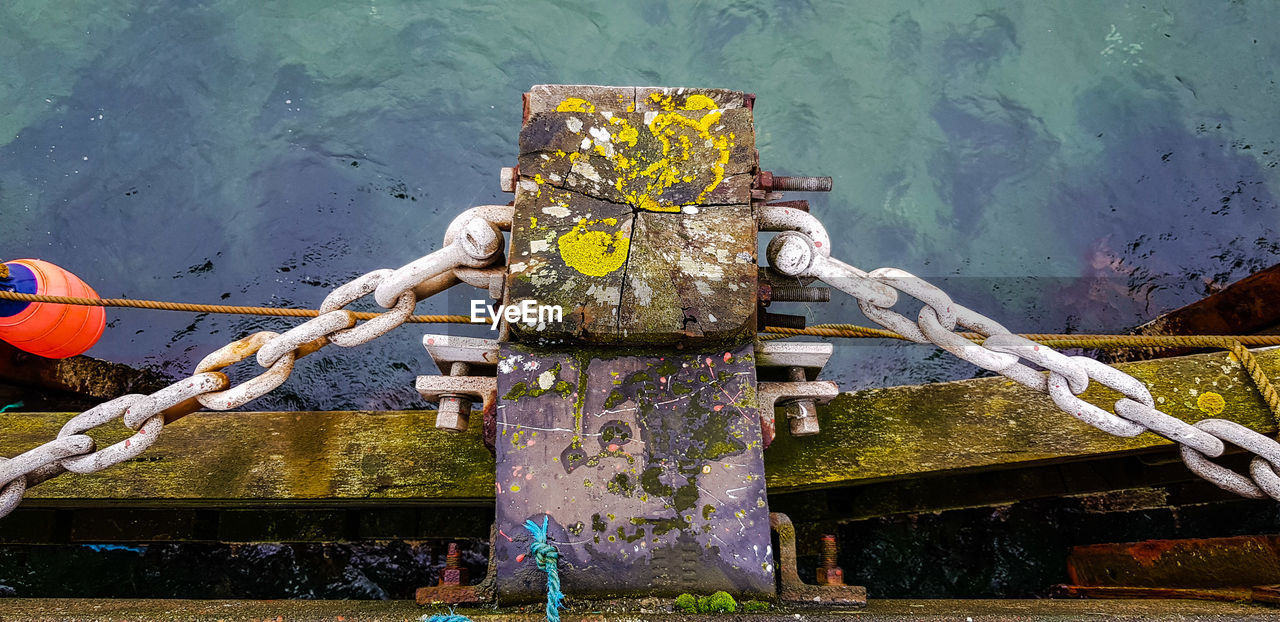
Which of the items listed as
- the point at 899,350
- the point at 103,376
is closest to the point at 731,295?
the point at 899,350

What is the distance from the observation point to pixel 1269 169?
15.4 feet

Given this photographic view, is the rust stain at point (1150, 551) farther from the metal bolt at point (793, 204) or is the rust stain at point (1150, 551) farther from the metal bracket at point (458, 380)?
the metal bracket at point (458, 380)

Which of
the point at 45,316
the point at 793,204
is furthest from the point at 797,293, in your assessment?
the point at 45,316

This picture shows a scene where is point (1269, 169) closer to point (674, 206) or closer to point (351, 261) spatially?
point (674, 206)

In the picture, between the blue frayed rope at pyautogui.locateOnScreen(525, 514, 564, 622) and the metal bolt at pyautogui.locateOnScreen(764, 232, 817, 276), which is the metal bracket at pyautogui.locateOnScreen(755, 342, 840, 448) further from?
the blue frayed rope at pyautogui.locateOnScreen(525, 514, 564, 622)

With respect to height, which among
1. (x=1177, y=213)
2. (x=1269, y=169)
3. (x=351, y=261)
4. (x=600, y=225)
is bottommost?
(x=600, y=225)

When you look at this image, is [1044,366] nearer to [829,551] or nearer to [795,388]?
[795,388]

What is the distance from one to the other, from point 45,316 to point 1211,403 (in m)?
5.67

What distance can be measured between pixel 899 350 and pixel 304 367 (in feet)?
13.8

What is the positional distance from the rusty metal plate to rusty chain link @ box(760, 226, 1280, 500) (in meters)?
0.49

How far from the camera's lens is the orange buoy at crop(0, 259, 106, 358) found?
336 cm

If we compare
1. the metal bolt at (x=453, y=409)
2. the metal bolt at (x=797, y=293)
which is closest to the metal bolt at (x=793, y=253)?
the metal bolt at (x=797, y=293)

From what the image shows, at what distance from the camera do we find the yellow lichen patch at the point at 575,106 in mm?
2488

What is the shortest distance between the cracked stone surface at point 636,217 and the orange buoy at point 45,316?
2891mm
